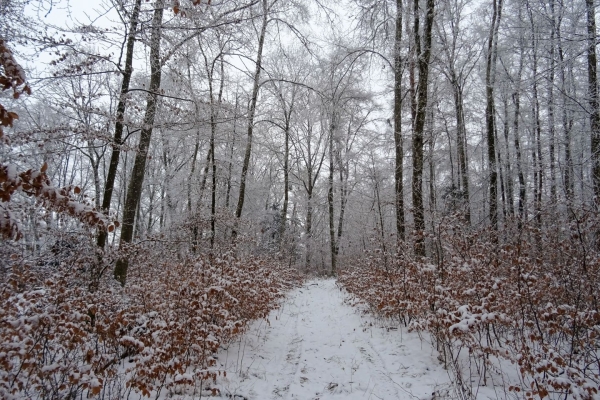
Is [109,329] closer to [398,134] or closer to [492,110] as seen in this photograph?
[398,134]

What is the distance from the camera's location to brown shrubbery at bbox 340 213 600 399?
364 cm

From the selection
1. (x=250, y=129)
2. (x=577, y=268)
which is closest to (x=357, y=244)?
(x=250, y=129)

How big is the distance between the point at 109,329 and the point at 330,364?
315 cm

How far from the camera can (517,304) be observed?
4.75 meters

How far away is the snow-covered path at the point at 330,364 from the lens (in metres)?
4.00

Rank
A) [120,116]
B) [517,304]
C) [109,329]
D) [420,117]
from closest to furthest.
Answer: [109,329] < [517,304] < [120,116] < [420,117]

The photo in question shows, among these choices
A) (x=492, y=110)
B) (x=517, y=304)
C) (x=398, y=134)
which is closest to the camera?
(x=517, y=304)

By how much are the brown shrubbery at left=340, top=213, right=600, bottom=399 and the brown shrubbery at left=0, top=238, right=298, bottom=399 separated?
2.96 metres

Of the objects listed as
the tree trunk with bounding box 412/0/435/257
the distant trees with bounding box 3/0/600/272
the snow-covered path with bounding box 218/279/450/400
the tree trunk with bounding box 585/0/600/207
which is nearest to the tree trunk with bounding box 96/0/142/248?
the distant trees with bounding box 3/0/600/272

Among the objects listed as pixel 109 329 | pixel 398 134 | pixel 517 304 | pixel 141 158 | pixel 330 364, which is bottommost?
pixel 330 364

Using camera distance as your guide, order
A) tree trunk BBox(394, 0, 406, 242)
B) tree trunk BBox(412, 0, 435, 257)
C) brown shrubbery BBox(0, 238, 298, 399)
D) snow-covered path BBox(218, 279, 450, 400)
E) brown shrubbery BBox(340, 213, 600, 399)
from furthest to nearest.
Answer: tree trunk BBox(394, 0, 406, 242)
tree trunk BBox(412, 0, 435, 257)
snow-covered path BBox(218, 279, 450, 400)
brown shrubbery BBox(340, 213, 600, 399)
brown shrubbery BBox(0, 238, 298, 399)

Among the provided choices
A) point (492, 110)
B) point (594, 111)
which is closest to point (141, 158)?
point (594, 111)

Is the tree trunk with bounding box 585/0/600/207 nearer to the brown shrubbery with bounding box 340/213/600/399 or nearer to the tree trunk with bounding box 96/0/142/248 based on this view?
the brown shrubbery with bounding box 340/213/600/399

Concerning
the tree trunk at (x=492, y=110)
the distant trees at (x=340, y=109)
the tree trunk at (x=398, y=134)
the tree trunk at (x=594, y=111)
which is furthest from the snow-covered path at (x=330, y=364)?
the tree trunk at (x=492, y=110)
